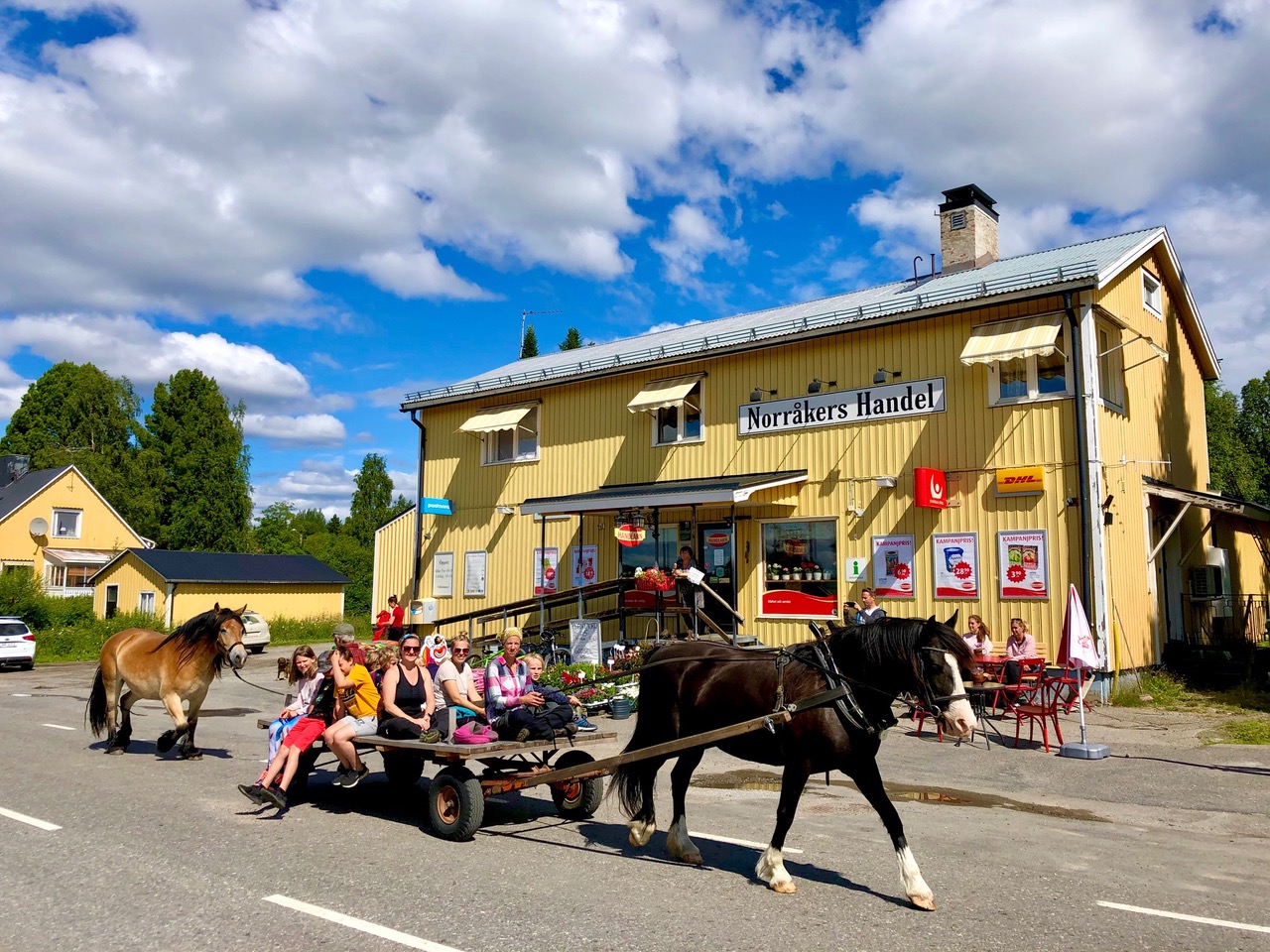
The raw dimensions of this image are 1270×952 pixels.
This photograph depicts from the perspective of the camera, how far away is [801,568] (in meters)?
18.3

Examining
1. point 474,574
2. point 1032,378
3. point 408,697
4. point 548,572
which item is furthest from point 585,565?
point 408,697

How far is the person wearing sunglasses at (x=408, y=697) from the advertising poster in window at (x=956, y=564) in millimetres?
10657

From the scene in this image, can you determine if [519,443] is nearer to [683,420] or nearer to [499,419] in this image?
[499,419]

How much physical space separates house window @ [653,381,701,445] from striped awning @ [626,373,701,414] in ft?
0.57

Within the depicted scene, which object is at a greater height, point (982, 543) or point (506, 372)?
point (506, 372)

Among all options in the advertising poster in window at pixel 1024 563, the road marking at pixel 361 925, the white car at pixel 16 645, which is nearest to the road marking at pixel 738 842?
the road marking at pixel 361 925

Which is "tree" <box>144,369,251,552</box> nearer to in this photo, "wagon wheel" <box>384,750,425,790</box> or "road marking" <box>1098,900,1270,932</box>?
"wagon wheel" <box>384,750,425,790</box>

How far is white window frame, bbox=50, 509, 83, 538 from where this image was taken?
143 ft

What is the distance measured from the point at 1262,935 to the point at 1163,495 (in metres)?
14.0

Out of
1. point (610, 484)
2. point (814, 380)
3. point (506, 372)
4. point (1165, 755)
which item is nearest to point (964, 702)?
point (1165, 755)

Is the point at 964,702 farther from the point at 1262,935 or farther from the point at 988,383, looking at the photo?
the point at 988,383

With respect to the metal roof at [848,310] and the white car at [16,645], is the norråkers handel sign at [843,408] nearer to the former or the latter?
the metal roof at [848,310]

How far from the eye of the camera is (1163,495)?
17312mm

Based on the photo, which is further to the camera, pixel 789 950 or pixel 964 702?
pixel 964 702
